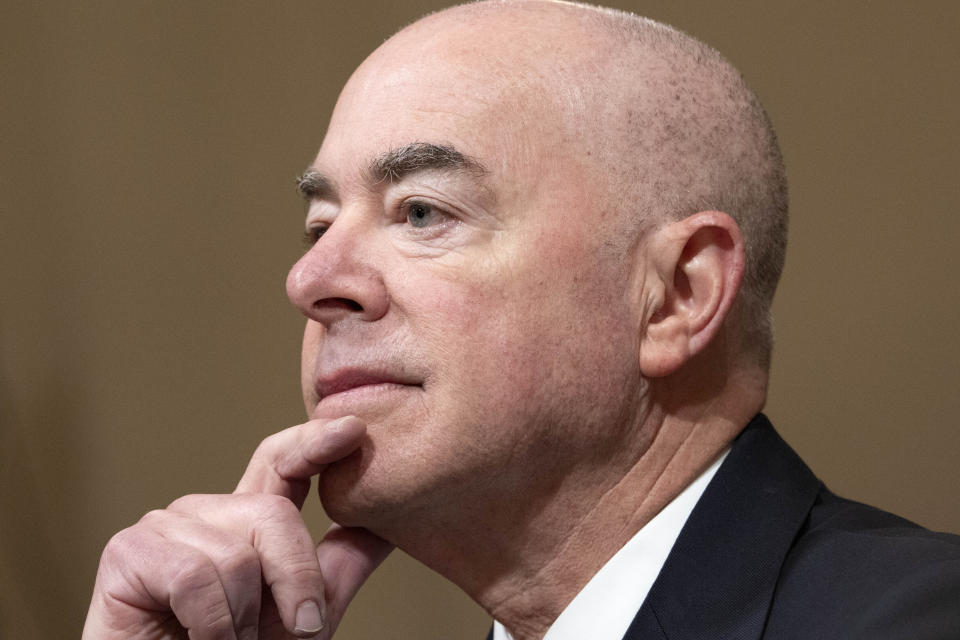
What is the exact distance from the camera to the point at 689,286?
5.00ft

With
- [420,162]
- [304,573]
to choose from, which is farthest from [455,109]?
[304,573]

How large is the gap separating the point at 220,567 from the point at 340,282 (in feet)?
1.27

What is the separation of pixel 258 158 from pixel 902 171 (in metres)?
1.59

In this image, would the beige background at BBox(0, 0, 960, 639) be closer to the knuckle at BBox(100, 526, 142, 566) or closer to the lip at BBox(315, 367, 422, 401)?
the lip at BBox(315, 367, 422, 401)

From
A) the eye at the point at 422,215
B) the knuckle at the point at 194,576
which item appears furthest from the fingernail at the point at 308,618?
the eye at the point at 422,215

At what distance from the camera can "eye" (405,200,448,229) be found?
1.46 meters

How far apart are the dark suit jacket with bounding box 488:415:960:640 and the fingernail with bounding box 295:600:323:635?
40 cm

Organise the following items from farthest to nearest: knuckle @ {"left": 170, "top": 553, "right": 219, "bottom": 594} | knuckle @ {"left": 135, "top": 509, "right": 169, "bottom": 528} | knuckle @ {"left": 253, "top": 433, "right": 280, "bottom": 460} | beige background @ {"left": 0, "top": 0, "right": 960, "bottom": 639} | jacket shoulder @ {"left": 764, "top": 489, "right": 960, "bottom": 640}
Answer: beige background @ {"left": 0, "top": 0, "right": 960, "bottom": 639} < knuckle @ {"left": 253, "top": 433, "right": 280, "bottom": 460} < knuckle @ {"left": 135, "top": 509, "right": 169, "bottom": 528} < knuckle @ {"left": 170, "top": 553, "right": 219, "bottom": 594} < jacket shoulder @ {"left": 764, "top": 489, "right": 960, "bottom": 640}

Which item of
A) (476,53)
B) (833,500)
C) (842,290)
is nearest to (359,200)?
(476,53)

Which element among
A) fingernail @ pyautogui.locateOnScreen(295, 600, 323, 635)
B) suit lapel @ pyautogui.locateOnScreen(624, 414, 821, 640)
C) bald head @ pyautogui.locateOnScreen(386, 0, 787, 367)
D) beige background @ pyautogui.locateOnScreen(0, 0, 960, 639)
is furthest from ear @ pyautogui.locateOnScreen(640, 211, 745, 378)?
beige background @ pyautogui.locateOnScreen(0, 0, 960, 639)

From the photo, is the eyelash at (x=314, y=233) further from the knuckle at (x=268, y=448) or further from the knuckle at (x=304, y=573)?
the knuckle at (x=304, y=573)

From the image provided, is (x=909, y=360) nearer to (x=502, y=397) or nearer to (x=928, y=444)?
(x=928, y=444)

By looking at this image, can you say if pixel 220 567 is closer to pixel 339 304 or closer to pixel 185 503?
pixel 185 503

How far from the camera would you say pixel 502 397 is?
1.39 meters
